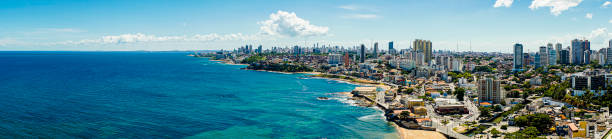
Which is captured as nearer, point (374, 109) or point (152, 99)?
point (374, 109)

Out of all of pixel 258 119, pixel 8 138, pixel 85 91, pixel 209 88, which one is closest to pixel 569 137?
pixel 258 119

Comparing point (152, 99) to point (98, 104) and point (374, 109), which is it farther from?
point (374, 109)

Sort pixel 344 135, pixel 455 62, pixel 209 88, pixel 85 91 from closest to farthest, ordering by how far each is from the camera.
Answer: pixel 344 135 < pixel 85 91 < pixel 209 88 < pixel 455 62

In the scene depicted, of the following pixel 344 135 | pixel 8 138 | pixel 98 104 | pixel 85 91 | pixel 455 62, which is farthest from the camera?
pixel 455 62

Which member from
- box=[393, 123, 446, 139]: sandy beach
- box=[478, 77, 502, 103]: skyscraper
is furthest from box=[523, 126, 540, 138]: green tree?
box=[478, 77, 502, 103]: skyscraper

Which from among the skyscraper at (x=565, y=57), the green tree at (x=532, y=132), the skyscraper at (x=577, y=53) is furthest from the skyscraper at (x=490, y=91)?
the skyscraper at (x=577, y=53)

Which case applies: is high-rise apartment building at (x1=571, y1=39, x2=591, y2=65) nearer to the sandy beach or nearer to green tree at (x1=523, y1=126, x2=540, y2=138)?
green tree at (x1=523, y1=126, x2=540, y2=138)

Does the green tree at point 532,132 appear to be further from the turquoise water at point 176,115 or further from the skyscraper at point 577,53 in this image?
the skyscraper at point 577,53

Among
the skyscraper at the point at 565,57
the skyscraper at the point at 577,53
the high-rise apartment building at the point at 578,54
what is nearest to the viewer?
the high-rise apartment building at the point at 578,54

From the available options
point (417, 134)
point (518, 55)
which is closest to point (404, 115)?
point (417, 134)
